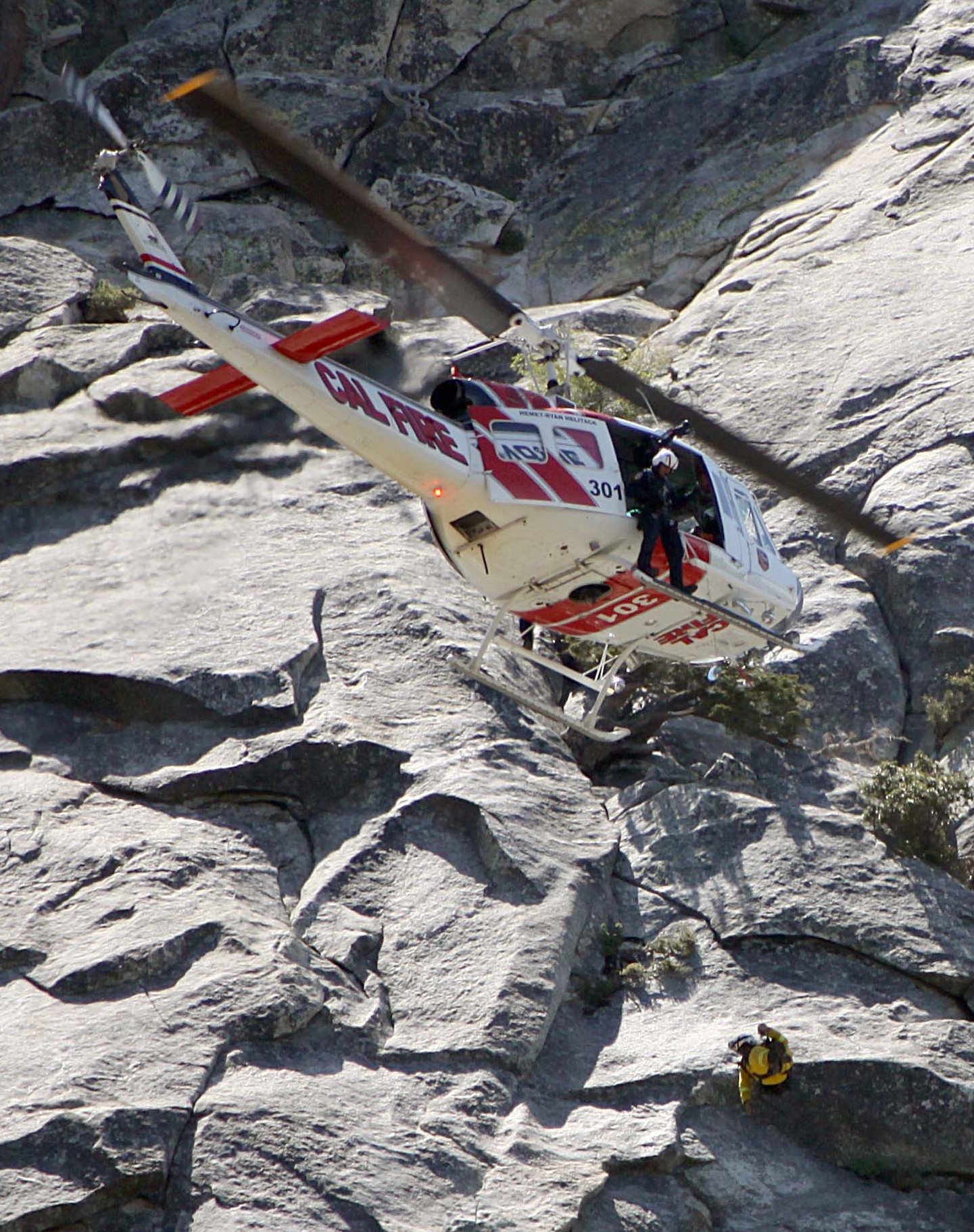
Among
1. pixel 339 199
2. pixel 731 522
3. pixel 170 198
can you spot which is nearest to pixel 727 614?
pixel 731 522

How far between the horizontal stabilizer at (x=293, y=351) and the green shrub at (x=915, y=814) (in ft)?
21.8

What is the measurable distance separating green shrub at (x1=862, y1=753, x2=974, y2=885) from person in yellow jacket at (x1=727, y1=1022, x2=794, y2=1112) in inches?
121

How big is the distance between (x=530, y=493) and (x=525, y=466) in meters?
0.27

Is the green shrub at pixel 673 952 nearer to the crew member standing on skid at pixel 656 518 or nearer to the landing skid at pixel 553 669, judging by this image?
the landing skid at pixel 553 669

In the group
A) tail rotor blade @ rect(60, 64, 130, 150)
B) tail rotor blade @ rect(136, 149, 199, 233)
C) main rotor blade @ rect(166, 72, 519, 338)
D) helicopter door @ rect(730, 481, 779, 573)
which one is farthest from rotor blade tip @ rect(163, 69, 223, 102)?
helicopter door @ rect(730, 481, 779, 573)

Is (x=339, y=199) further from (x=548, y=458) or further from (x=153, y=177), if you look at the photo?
(x=548, y=458)

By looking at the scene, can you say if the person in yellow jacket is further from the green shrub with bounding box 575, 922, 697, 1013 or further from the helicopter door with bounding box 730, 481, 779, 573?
the helicopter door with bounding box 730, 481, 779, 573

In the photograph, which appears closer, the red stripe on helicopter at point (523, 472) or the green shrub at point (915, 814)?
the red stripe on helicopter at point (523, 472)

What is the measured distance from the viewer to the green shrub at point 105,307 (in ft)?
69.7

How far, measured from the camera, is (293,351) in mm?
12195

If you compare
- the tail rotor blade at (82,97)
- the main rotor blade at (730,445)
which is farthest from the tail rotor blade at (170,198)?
the main rotor blade at (730,445)

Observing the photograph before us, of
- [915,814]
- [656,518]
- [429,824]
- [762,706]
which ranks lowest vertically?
[915,814]

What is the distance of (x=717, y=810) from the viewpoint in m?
14.4

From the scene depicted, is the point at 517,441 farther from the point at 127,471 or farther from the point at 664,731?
the point at 127,471
